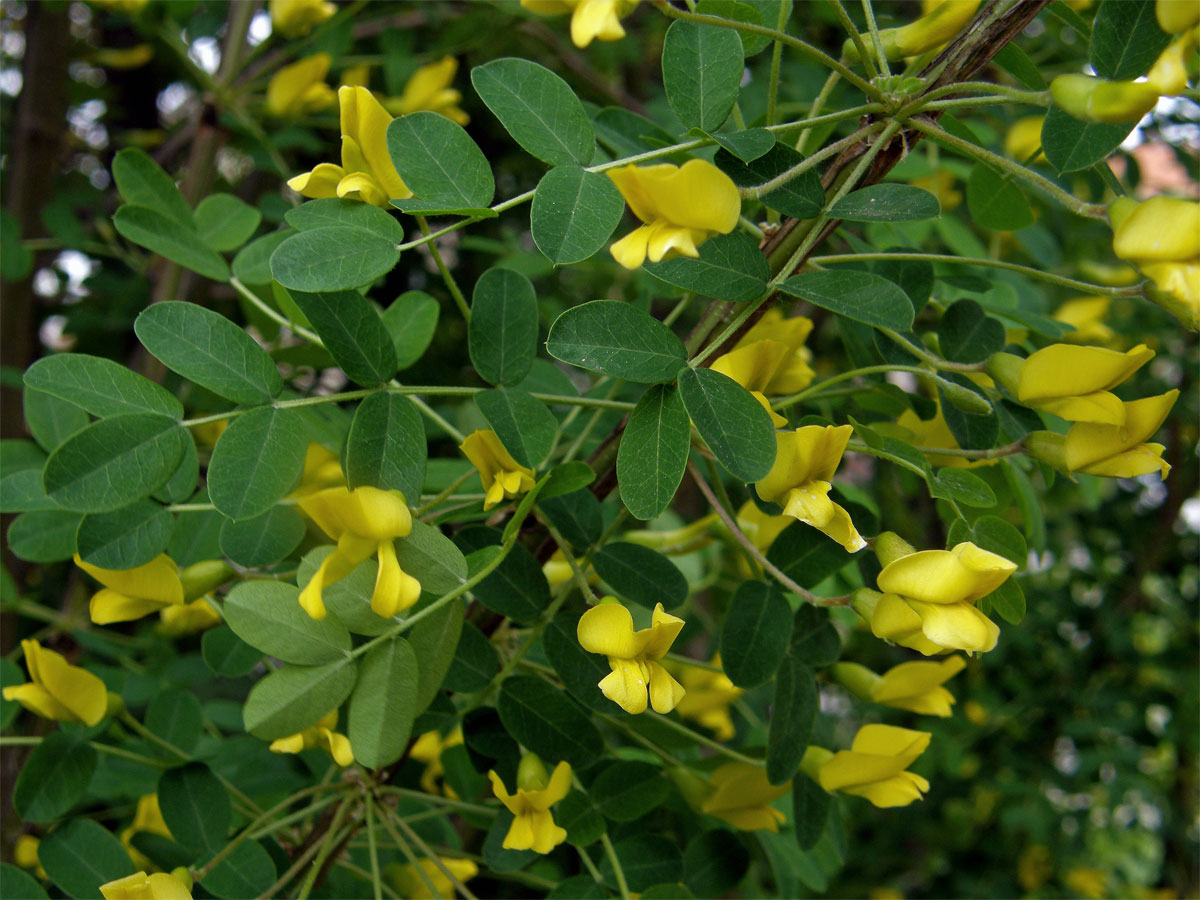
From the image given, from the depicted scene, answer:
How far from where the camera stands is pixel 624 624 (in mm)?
505

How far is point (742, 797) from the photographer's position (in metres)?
0.68

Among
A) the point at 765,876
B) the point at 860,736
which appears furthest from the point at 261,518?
the point at 765,876

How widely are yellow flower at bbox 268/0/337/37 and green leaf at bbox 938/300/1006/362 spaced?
0.65m

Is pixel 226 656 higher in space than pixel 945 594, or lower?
lower

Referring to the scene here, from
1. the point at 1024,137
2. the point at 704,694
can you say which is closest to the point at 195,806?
the point at 704,694

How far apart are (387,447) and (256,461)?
7 cm

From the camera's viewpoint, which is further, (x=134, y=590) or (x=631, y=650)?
(x=134, y=590)

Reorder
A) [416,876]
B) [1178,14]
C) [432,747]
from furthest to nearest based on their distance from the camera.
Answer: [432,747]
[416,876]
[1178,14]

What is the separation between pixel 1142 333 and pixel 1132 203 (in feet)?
4.70

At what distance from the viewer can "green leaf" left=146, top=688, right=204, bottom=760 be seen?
0.75 m

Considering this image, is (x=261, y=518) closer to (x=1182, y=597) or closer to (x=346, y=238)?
(x=346, y=238)

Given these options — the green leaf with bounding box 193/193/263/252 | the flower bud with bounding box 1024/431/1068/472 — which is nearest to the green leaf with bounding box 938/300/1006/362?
the flower bud with bounding box 1024/431/1068/472

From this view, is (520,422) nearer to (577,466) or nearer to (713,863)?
(577,466)

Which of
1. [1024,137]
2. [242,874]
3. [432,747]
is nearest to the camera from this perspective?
[242,874]
